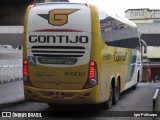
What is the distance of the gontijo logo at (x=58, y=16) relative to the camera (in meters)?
11.5

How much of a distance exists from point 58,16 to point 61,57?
3.71 feet

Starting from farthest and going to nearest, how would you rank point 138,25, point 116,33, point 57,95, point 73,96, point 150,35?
point 150,35 → point 138,25 → point 116,33 → point 57,95 → point 73,96

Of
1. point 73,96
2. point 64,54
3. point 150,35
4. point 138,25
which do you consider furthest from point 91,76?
point 150,35

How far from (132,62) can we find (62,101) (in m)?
7.98

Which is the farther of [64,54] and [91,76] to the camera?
[64,54]

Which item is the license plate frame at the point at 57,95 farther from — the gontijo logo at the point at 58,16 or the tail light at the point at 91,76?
the gontijo logo at the point at 58,16

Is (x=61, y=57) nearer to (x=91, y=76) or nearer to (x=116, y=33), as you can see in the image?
(x=91, y=76)

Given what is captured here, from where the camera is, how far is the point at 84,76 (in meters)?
11.3

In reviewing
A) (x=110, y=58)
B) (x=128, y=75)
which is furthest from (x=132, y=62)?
(x=110, y=58)

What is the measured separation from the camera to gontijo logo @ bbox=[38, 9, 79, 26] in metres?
11.5

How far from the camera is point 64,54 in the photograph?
37.6 ft

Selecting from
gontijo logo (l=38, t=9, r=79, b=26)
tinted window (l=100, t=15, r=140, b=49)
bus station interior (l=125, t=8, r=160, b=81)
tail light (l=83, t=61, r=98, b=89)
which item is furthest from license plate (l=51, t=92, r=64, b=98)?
bus station interior (l=125, t=8, r=160, b=81)

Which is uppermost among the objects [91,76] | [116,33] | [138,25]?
[138,25]

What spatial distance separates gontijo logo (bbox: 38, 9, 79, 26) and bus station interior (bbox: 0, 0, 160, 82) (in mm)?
11380
